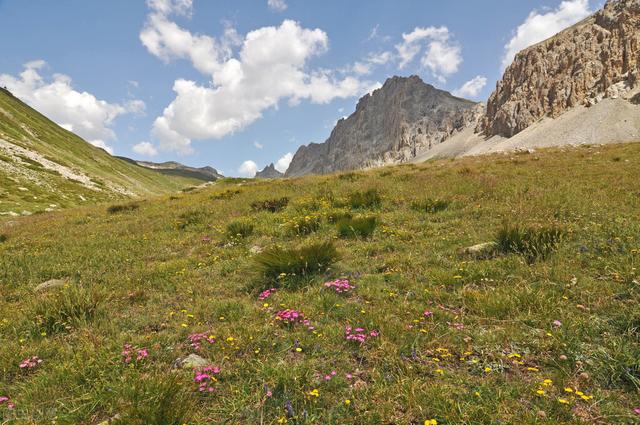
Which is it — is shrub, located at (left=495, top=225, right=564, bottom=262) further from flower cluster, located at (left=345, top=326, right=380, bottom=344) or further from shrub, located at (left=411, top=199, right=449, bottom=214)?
flower cluster, located at (left=345, top=326, right=380, bottom=344)

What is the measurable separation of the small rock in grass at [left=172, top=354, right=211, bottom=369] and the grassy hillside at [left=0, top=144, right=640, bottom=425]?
12 cm

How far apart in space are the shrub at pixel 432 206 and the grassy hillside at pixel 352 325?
681mm

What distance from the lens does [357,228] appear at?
32.2 feet

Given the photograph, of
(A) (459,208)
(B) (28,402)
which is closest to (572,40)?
(A) (459,208)

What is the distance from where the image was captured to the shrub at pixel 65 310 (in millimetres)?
5625

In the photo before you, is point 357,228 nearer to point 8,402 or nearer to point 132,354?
point 132,354

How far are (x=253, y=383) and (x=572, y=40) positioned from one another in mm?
226373

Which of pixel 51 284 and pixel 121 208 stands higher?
pixel 121 208

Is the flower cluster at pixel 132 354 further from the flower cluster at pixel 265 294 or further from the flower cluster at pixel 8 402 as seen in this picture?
the flower cluster at pixel 265 294

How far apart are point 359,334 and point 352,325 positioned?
0.33 m

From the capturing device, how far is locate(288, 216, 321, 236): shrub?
35.2 ft

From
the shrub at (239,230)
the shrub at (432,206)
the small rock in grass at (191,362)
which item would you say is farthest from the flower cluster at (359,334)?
the shrub at (432,206)

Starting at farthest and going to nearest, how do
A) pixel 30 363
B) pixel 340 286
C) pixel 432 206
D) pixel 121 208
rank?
pixel 121 208 < pixel 432 206 < pixel 340 286 < pixel 30 363

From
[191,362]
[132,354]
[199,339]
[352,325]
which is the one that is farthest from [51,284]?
[352,325]
